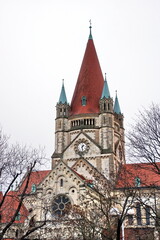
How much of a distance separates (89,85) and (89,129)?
7.54 meters

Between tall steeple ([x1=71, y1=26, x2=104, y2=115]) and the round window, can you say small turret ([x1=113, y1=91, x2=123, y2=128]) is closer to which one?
tall steeple ([x1=71, y1=26, x2=104, y2=115])

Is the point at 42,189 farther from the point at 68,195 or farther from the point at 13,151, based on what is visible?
the point at 13,151

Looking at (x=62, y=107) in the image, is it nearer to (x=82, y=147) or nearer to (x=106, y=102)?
(x=106, y=102)

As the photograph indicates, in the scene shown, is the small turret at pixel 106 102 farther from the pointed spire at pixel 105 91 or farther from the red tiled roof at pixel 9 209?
the red tiled roof at pixel 9 209

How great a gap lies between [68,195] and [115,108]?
71.5 ft

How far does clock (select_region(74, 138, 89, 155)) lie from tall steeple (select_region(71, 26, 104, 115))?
14.5 ft

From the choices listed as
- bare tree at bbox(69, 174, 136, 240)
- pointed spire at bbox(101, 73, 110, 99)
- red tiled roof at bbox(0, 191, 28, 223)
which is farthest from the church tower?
red tiled roof at bbox(0, 191, 28, 223)

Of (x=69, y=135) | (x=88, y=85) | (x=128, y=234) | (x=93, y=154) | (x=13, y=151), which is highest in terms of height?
(x=88, y=85)

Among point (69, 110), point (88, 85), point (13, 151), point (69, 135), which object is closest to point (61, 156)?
point (69, 135)

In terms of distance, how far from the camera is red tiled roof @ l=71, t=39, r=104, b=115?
53.9 meters

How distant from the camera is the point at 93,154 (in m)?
50.6

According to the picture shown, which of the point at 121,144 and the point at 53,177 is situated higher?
the point at 121,144

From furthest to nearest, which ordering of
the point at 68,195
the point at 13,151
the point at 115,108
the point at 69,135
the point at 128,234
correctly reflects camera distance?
the point at 115,108, the point at 69,135, the point at 68,195, the point at 128,234, the point at 13,151

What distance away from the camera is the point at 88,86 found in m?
55.7
